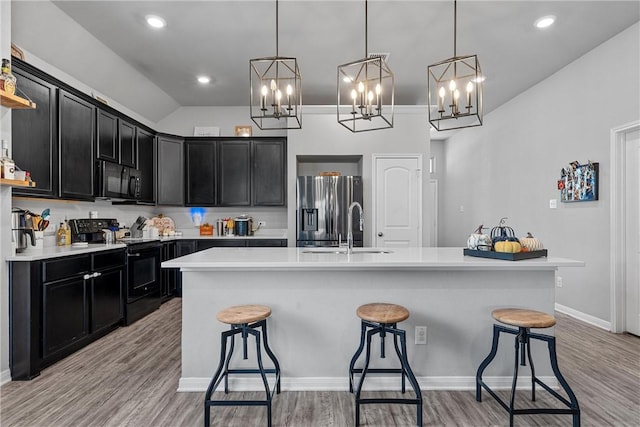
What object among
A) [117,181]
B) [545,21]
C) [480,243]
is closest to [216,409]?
[480,243]

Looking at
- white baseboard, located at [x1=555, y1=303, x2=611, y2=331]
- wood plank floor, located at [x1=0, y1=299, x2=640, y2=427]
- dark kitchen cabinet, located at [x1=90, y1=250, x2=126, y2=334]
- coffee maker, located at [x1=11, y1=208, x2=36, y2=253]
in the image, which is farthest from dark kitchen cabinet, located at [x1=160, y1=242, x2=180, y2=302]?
white baseboard, located at [x1=555, y1=303, x2=611, y2=331]

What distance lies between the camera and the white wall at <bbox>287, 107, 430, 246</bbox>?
16.4 feet

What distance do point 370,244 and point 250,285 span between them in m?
2.89

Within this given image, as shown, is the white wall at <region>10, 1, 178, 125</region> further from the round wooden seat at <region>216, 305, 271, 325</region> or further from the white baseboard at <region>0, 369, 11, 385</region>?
the round wooden seat at <region>216, 305, 271, 325</region>

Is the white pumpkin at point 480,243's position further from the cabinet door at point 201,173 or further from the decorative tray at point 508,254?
the cabinet door at point 201,173

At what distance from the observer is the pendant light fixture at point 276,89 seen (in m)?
2.40

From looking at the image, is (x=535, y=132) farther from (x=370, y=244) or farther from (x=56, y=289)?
(x=56, y=289)

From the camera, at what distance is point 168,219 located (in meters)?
5.55

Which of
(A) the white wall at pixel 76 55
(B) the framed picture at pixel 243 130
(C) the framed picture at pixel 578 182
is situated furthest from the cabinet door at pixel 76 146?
(C) the framed picture at pixel 578 182

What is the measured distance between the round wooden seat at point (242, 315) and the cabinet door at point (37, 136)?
2038 millimetres

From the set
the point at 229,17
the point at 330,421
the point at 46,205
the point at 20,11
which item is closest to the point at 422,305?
the point at 330,421

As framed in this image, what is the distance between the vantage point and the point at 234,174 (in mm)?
5383

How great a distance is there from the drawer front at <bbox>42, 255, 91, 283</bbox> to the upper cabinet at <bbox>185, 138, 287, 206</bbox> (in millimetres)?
2351

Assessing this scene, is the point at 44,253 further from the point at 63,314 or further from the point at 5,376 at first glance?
the point at 5,376
